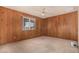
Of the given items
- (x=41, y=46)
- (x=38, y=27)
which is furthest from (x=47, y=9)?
(x=41, y=46)

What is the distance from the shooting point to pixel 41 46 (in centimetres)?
188

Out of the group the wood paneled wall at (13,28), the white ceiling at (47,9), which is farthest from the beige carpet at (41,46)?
the white ceiling at (47,9)

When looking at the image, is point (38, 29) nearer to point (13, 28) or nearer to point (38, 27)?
point (38, 27)

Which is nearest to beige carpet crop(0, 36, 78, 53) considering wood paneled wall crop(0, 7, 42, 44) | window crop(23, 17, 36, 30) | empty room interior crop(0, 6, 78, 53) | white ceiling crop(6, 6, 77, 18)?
empty room interior crop(0, 6, 78, 53)

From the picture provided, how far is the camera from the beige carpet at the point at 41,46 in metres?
1.77

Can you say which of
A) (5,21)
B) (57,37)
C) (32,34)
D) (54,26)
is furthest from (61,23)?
(5,21)

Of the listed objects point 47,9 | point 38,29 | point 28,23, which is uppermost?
point 47,9

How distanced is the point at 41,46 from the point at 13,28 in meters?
0.74

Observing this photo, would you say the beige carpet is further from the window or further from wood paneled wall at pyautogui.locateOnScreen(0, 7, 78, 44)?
the window

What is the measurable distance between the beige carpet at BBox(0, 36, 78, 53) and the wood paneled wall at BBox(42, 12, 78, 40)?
0.40 feet

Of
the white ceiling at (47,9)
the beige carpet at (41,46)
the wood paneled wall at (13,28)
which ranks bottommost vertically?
the beige carpet at (41,46)

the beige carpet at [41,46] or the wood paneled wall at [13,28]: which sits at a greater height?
the wood paneled wall at [13,28]

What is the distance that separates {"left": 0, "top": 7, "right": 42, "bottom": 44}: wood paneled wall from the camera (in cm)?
190

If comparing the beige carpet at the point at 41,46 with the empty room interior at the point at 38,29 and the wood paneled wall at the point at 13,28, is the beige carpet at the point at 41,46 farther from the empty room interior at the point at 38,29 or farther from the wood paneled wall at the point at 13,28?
the wood paneled wall at the point at 13,28
